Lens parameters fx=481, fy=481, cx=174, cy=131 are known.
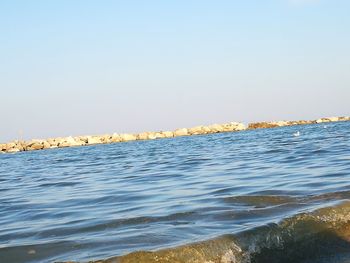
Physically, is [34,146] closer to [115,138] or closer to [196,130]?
[115,138]

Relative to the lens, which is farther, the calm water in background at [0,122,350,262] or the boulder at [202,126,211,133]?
the boulder at [202,126,211,133]

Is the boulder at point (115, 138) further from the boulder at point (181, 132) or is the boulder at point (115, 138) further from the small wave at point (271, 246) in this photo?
the small wave at point (271, 246)

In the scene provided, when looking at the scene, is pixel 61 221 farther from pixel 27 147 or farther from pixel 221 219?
pixel 27 147

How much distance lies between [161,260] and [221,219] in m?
1.64

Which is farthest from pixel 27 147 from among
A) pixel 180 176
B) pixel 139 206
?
pixel 139 206

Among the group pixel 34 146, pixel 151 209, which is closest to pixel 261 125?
pixel 34 146

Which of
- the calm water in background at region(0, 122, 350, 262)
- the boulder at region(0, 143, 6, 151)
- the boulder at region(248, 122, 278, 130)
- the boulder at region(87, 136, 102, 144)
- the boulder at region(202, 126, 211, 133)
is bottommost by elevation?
the boulder at region(248, 122, 278, 130)

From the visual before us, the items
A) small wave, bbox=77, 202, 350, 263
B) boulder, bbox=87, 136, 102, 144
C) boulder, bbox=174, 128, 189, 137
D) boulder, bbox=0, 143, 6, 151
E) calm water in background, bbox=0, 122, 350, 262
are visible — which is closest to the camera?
small wave, bbox=77, 202, 350, 263

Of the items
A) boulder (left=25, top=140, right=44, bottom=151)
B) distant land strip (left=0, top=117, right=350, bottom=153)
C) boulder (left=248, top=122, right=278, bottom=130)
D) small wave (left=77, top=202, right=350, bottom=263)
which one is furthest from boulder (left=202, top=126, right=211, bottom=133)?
small wave (left=77, top=202, right=350, bottom=263)

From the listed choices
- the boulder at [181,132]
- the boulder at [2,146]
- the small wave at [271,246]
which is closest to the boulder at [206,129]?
the boulder at [181,132]

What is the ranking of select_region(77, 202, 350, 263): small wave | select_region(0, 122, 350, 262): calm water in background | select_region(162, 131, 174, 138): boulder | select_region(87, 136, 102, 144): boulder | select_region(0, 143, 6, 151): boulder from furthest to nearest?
select_region(162, 131, 174, 138): boulder → select_region(87, 136, 102, 144): boulder → select_region(0, 143, 6, 151): boulder → select_region(0, 122, 350, 262): calm water in background → select_region(77, 202, 350, 263): small wave

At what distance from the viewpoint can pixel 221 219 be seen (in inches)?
212

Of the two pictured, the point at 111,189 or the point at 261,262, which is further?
the point at 111,189

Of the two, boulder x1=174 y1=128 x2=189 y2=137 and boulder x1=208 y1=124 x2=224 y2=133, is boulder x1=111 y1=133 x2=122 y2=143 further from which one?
boulder x1=208 y1=124 x2=224 y2=133
